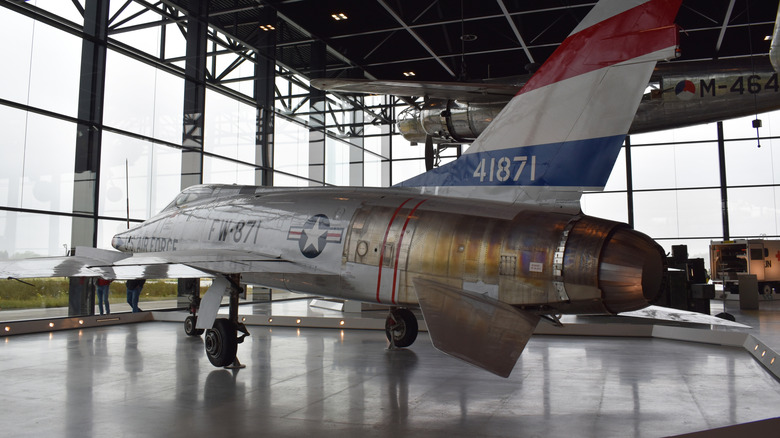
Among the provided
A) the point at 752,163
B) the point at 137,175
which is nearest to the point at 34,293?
the point at 137,175

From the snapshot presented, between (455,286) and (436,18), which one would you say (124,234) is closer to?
(455,286)

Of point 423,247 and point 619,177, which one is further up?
point 619,177

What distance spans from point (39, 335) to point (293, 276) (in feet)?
21.4

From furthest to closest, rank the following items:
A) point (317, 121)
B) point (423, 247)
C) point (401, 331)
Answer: point (317, 121)
point (401, 331)
point (423, 247)

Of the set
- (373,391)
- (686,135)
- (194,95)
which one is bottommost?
(373,391)

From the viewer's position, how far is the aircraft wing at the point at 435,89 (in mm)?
8953

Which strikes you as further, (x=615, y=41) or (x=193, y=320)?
(x=193, y=320)

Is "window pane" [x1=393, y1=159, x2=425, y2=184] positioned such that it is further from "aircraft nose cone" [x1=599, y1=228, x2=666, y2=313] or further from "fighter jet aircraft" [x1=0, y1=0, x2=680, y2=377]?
"aircraft nose cone" [x1=599, y1=228, x2=666, y2=313]

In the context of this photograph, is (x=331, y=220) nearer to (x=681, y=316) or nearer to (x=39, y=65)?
(x=681, y=316)

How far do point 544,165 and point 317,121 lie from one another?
16.7 m

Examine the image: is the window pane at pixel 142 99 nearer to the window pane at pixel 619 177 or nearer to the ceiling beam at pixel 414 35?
the ceiling beam at pixel 414 35

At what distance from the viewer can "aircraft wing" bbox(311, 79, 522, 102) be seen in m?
8.95

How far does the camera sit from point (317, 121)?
21.0 metres

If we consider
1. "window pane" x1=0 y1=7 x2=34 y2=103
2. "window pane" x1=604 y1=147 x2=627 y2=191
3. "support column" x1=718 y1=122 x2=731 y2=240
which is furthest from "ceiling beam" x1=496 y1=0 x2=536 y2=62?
"window pane" x1=0 y1=7 x2=34 y2=103
